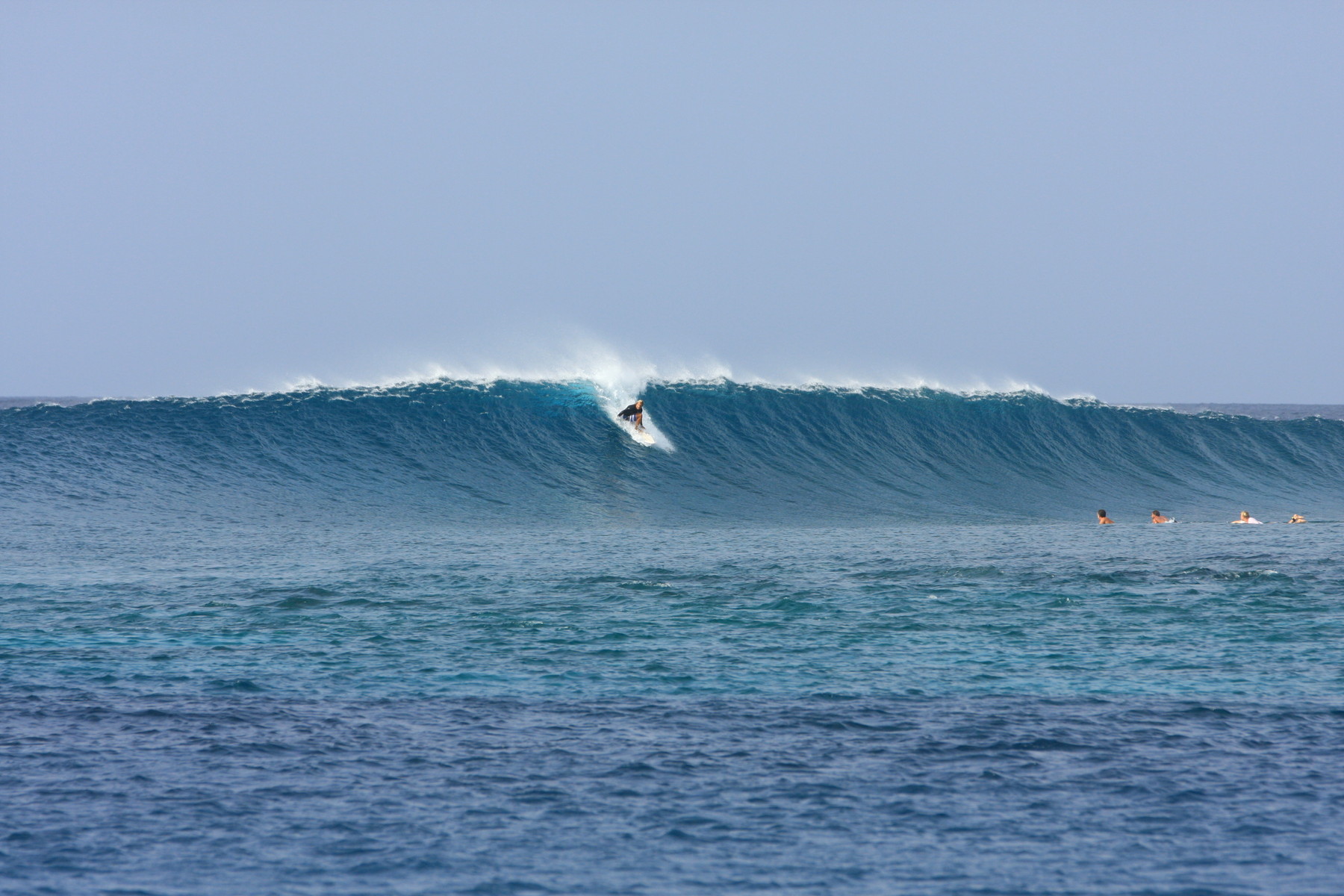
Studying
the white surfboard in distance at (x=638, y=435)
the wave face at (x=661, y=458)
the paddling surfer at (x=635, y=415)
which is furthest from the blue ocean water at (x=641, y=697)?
the paddling surfer at (x=635, y=415)

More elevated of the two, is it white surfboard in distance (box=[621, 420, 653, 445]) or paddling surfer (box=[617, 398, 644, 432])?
paddling surfer (box=[617, 398, 644, 432])

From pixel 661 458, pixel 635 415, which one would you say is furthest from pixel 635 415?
pixel 661 458

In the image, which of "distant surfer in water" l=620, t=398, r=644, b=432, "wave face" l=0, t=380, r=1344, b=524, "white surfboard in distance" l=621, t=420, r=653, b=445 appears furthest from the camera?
"distant surfer in water" l=620, t=398, r=644, b=432

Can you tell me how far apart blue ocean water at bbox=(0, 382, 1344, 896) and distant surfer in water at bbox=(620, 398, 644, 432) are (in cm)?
596

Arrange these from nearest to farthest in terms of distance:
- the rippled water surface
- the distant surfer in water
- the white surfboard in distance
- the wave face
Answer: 1. the rippled water surface
2. the wave face
3. the white surfboard in distance
4. the distant surfer in water

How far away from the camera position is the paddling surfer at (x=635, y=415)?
85.9 ft

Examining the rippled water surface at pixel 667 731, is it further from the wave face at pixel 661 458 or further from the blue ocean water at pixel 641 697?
the wave face at pixel 661 458

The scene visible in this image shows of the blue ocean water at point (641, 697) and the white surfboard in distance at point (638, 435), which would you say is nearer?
the blue ocean water at point (641, 697)

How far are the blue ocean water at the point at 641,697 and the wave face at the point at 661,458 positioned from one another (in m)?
0.40

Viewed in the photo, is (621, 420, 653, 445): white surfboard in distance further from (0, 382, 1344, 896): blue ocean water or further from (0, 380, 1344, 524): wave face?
(0, 382, 1344, 896): blue ocean water

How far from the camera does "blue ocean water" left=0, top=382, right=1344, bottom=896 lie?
16.7 ft

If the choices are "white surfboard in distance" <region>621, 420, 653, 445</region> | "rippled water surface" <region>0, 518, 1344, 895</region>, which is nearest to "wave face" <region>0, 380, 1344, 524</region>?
"white surfboard in distance" <region>621, 420, 653, 445</region>

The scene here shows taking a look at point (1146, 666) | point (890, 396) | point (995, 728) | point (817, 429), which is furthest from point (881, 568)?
point (890, 396)

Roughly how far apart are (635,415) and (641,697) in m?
18.7
